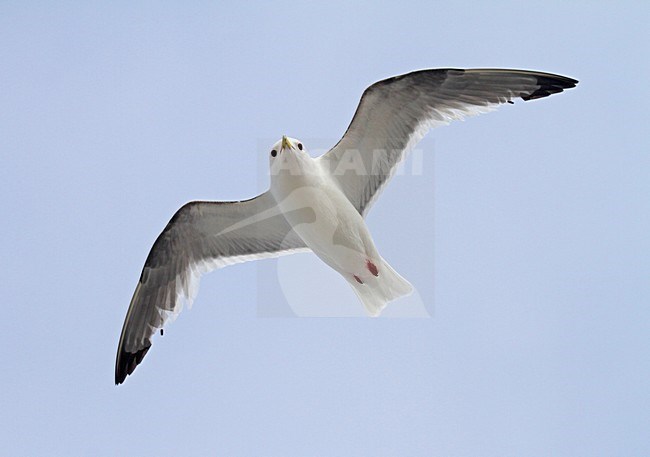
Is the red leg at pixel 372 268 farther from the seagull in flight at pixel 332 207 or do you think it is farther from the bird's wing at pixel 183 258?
the bird's wing at pixel 183 258

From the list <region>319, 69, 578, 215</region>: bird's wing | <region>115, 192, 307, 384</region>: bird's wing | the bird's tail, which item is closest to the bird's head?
<region>319, 69, 578, 215</region>: bird's wing

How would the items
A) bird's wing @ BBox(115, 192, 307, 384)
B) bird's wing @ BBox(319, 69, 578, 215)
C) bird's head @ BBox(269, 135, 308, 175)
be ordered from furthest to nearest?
bird's wing @ BBox(115, 192, 307, 384), bird's wing @ BBox(319, 69, 578, 215), bird's head @ BBox(269, 135, 308, 175)

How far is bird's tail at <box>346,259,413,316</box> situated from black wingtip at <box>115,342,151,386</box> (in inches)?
89.2

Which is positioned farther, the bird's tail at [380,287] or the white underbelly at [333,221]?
the bird's tail at [380,287]

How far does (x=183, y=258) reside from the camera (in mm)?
10016

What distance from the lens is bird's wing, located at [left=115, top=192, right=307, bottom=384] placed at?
9828 millimetres

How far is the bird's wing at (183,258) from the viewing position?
387 inches

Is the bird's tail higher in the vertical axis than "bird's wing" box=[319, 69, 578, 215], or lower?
lower

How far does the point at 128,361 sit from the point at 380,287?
8.84 feet

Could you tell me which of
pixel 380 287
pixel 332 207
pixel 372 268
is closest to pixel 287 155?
pixel 332 207

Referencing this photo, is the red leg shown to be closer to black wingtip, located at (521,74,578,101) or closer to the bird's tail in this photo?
the bird's tail

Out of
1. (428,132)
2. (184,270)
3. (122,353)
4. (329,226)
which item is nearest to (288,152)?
(329,226)

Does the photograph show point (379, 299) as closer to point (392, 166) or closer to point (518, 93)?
point (392, 166)

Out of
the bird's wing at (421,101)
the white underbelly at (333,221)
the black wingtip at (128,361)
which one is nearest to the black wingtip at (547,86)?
the bird's wing at (421,101)
